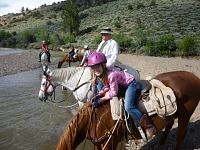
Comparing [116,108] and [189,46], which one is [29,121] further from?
[189,46]

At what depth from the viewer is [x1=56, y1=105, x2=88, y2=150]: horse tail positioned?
3.60 m

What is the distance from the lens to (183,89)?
4.26m

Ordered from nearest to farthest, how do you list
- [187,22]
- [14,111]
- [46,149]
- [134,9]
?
[46,149] → [14,111] → [187,22] → [134,9]

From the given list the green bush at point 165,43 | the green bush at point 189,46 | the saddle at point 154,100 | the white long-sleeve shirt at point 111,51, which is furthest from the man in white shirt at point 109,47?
the green bush at point 165,43

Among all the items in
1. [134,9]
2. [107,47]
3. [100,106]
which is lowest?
[100,106]

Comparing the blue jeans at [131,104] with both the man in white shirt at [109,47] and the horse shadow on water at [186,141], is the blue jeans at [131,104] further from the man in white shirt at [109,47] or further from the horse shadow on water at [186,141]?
the man in white shirt at [109,47]

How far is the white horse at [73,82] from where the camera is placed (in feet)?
19.6

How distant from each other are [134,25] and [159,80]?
39524 mm

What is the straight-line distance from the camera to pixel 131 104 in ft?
12.3

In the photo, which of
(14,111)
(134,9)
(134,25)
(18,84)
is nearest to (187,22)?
(134,25)

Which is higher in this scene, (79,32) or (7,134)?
(79,32)

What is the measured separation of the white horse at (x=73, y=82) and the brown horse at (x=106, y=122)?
2.06m

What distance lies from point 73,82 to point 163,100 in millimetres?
2826

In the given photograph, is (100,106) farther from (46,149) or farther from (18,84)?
(18,84)
